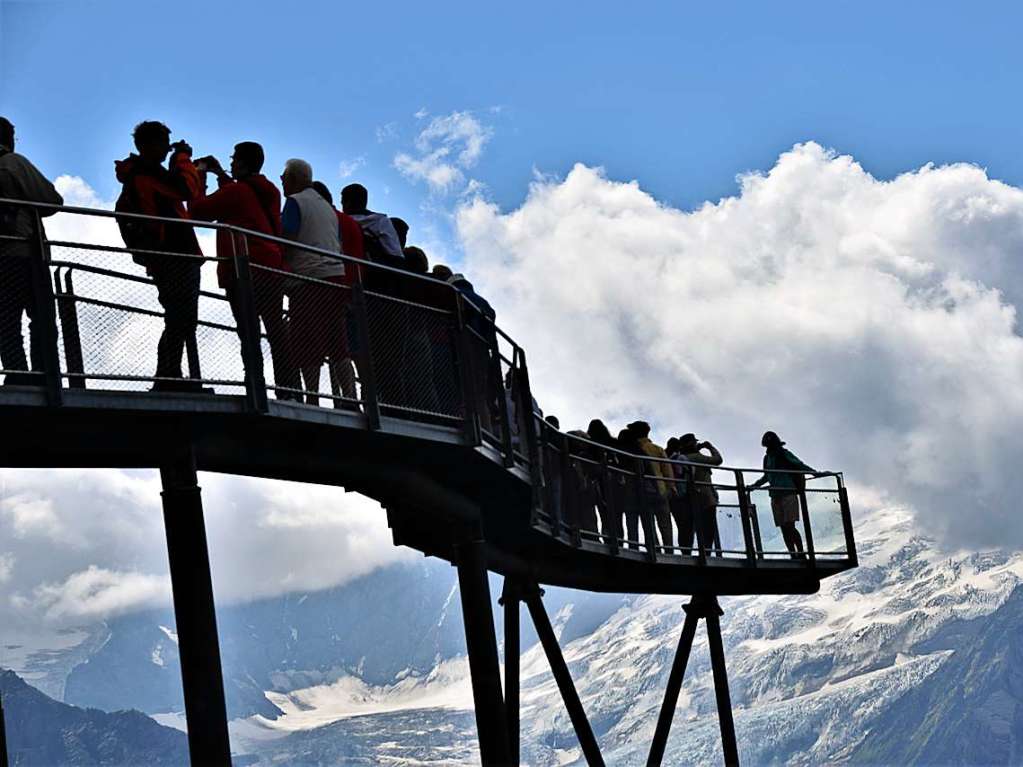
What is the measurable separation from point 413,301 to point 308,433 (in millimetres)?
2106

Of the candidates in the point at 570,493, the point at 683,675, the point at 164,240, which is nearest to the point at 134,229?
the point at 164,240

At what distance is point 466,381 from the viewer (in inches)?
773

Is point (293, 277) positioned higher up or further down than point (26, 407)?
higher up

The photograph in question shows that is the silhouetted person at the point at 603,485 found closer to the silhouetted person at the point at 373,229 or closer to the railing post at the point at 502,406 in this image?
the railing post at the point at 502,406

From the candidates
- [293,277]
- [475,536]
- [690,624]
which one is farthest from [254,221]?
[690,624]

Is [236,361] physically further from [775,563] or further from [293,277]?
[775,563]

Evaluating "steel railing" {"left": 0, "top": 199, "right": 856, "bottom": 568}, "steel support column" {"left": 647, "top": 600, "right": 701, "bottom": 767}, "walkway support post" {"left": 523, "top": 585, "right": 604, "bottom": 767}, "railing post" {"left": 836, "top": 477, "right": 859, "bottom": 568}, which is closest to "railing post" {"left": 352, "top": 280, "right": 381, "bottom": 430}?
"steel railing" {"left": 0, "top": 199, "right": 856, "bottom": 568}

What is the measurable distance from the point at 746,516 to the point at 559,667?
430 centimetres

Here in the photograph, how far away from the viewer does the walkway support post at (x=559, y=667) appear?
3170 cm

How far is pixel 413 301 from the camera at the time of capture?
19344 millimetres

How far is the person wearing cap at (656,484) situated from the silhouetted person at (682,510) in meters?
0.15

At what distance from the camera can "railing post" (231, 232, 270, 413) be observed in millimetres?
16562

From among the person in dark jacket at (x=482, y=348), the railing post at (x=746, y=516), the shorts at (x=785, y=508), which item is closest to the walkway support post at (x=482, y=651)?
the person in dark jacket at (x=482, y=348)

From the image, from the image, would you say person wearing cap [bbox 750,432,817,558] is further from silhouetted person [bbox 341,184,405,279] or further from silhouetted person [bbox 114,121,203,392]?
silhouetted person [bbox 114,121,203,392]
